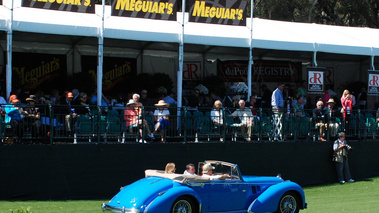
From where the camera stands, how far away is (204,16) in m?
20.0

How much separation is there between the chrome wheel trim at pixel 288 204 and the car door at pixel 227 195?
88 cm

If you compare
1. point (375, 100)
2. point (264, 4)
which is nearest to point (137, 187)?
point (375, 100)

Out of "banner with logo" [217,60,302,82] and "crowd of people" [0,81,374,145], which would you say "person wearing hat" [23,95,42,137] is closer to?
"crowd of people" [0,81,374,145]

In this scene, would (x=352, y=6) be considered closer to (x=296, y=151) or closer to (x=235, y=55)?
(x=235, y=55)

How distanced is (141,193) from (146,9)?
27.8ft

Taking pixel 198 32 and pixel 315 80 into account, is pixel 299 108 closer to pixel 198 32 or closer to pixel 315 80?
pixel 315 80

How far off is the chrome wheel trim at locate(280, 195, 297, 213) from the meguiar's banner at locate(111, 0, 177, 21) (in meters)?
8.05

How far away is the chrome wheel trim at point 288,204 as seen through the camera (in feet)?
44.8

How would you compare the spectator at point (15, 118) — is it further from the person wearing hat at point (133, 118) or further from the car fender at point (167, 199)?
the car fender at point (167, 199)

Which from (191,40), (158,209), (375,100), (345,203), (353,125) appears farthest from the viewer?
(375,100)

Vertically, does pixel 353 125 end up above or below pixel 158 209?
above

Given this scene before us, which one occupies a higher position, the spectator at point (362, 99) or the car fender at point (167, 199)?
the spectator at point (362, 99)

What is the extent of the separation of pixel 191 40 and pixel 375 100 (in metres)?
10.4

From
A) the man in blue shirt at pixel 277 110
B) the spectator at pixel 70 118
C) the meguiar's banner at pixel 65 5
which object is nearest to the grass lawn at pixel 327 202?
the spectator at pixel 70 118
